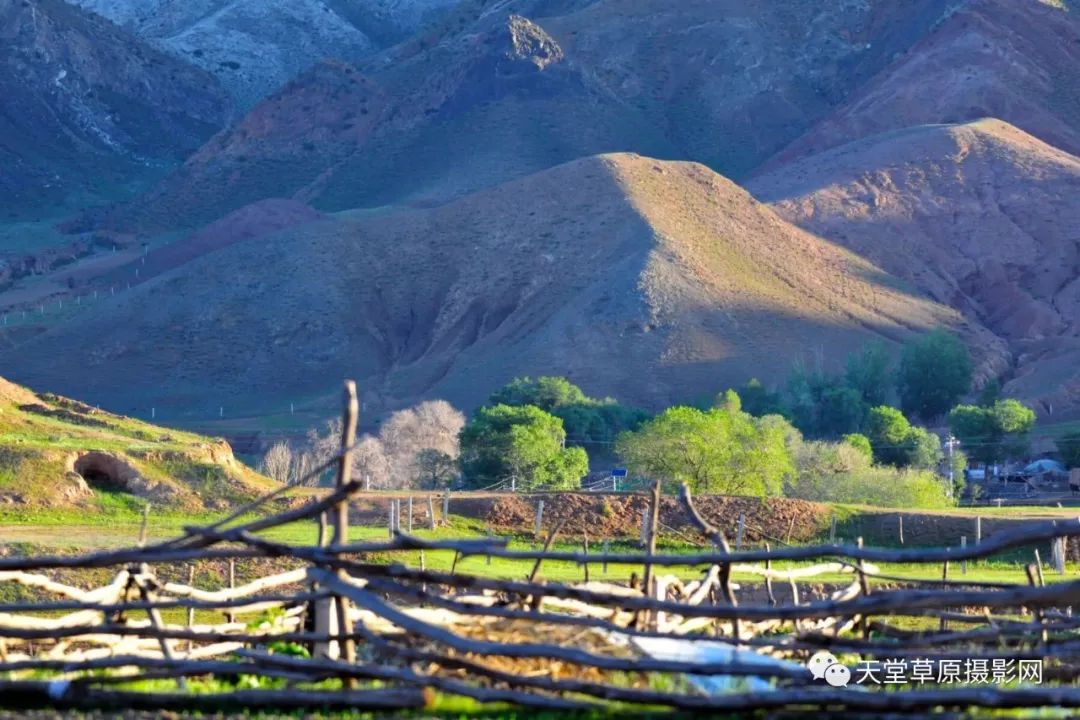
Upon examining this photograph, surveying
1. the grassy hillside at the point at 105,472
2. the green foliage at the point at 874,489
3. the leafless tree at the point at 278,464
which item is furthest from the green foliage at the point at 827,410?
the grassy hillside at the point at 105,472

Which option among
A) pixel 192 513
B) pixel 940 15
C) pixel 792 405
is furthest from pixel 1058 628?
pixel 940 15

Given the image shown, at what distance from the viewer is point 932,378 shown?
242 ft

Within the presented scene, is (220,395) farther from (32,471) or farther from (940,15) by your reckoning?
(940,15)

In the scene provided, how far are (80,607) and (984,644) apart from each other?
7004mm

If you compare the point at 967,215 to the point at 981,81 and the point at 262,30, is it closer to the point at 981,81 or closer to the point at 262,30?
the point at 981,81

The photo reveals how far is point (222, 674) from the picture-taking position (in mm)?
10914

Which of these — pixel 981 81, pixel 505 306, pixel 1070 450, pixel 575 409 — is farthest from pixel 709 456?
pixel 981 81

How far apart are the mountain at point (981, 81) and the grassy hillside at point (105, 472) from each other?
3381 inches

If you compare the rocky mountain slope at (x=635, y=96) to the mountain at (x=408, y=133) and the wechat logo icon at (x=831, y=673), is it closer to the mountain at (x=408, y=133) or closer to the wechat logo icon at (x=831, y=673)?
the mountain at (x=408, y=133)

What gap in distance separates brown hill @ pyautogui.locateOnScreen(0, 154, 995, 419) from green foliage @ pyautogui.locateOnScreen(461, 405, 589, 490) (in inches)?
823

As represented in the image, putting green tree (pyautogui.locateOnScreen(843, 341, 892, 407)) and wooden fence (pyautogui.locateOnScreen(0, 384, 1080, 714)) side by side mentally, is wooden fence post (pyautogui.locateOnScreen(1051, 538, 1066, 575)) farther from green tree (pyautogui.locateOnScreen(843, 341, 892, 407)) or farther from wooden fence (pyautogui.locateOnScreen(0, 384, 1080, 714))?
green tree (pyautogui.locateOnScreen(843, 341, 892, 407))

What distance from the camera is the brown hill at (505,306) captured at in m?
76.2

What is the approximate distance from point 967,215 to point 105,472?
72584 millimetres

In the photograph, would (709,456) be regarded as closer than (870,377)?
Yes
